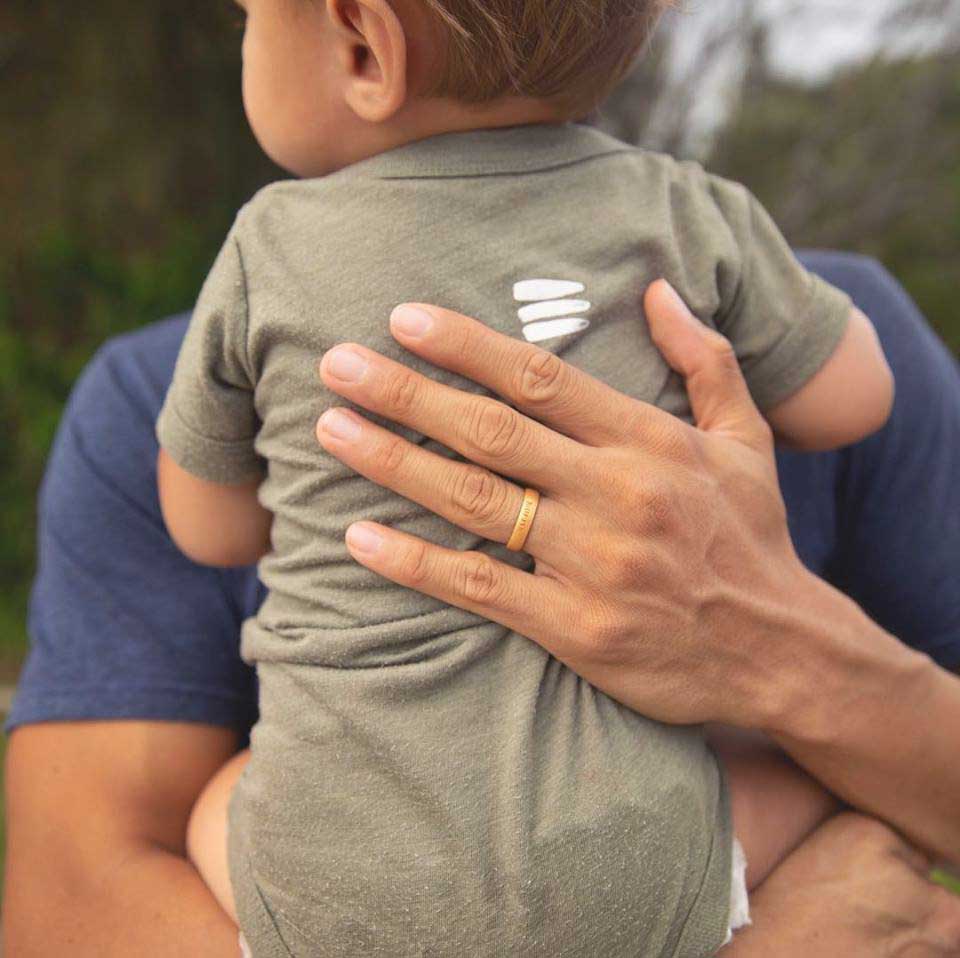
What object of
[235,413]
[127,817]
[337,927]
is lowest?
[127,817]

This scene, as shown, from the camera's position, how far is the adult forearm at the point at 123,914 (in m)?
1.53

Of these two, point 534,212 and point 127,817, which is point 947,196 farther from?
point 127,817

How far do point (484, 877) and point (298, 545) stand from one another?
0.52 meters

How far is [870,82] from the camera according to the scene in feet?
15.4

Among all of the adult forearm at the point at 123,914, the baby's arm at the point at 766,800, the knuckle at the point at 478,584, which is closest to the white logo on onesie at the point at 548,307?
the knuckle at the point at 478,584

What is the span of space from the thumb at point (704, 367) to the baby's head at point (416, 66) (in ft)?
1.09

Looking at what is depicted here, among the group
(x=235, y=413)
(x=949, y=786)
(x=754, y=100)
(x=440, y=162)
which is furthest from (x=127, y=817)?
(x=754, y=100)

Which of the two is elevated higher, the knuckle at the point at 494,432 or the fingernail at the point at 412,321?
the fingernail at the point at 412,321

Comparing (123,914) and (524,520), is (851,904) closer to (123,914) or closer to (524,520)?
(524,520)

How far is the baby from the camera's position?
1.25 metres

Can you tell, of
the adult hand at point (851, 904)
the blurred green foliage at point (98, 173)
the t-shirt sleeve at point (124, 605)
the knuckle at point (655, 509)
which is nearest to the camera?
the knuckle at point (655, 509)

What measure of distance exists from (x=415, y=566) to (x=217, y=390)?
402 mm

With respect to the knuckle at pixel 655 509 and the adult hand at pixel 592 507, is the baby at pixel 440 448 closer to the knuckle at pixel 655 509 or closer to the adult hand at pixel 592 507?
the adult hand at pixel 592 507

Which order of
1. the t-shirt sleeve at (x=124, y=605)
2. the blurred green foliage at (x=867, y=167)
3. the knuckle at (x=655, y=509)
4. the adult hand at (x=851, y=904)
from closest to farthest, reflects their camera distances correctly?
the knuckle at (x=655, y=509), the adult hand at (x=851, y=904), the t-shirt sleeve at (x=124, y=605), the blurred green foliage at (x=867, y=167)
